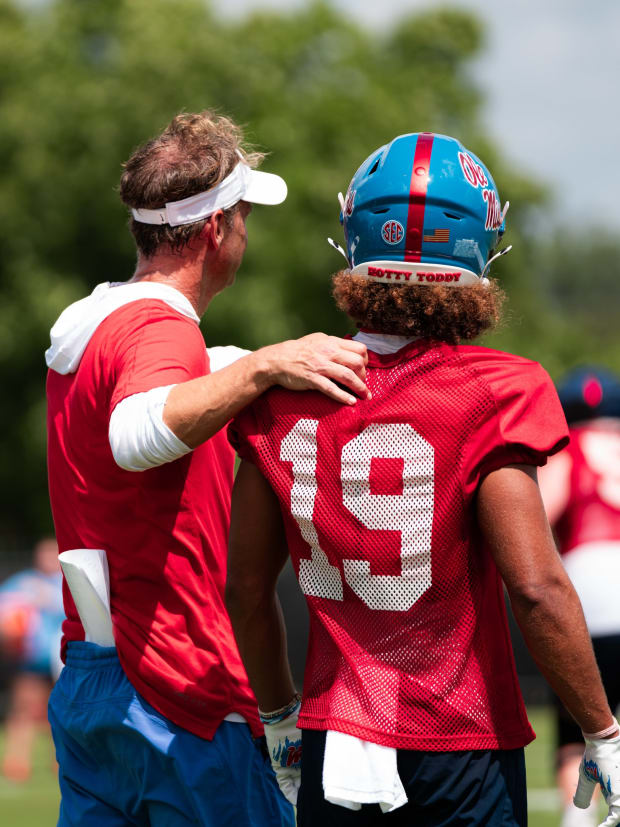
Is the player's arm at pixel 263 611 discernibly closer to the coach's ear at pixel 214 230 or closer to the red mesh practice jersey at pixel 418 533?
the red mesh practice jersey at pixel 418 533

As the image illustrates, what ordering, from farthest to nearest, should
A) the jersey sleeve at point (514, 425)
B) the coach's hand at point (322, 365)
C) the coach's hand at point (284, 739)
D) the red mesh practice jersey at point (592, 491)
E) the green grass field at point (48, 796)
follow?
the green grass field at point (48, 796) < the red mesh practice jersey at point (592, 491) < the coach's hand at point (284, 739) < the coach's hand at point (322, 365) < the jersey sleeve at point (514, 425)

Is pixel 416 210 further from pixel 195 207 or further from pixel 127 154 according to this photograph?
pixel 127 154

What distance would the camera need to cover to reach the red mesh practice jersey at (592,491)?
539 cm

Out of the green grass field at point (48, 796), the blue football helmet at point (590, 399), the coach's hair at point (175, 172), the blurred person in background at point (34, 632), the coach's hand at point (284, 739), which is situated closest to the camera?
the coach's hand at point (284, 739)

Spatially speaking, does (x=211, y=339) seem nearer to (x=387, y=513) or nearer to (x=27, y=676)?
(x=27, y=676)

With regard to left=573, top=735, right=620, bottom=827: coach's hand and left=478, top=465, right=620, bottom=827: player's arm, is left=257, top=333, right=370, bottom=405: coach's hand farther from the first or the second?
left=573, top=735, right=620, bottom=827: coach's hand

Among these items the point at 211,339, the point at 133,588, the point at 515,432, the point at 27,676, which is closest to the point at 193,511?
the point at 133,588

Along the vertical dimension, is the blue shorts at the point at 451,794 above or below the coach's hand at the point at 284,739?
above

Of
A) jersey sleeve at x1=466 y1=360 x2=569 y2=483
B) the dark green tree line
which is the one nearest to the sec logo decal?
jersey sleeve at x1=466 y1=360 x2=569 y2=483

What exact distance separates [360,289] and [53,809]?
23.2 ft

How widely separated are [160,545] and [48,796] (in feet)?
23.3

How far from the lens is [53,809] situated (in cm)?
876

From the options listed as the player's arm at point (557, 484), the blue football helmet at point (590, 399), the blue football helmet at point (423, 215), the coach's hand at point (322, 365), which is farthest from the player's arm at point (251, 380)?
the blue football helmet at point (590, 399)

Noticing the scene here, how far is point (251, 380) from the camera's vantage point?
2656mm
